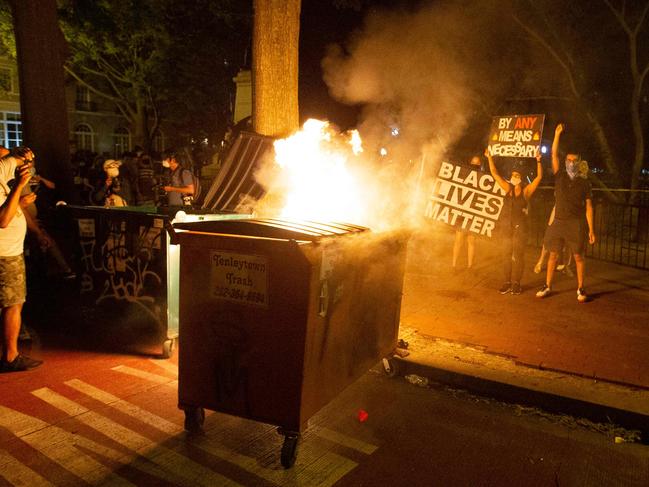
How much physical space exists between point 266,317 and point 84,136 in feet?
149

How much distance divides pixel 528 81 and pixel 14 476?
51.9 ft

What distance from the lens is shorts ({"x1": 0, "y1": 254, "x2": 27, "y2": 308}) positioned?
471cm

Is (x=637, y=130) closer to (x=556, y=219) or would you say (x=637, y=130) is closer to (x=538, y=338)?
(x=556, y=219)

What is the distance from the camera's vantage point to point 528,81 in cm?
1571

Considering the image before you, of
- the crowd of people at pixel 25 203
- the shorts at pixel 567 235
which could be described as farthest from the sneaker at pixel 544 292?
the crowd of people at pixel 25 203

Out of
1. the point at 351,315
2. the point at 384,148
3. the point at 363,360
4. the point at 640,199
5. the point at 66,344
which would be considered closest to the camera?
the point at 351,315

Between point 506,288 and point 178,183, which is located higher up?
point 178,183

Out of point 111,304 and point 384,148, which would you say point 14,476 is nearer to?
point 111,304

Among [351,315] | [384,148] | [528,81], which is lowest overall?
[351,315]

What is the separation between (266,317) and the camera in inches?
132

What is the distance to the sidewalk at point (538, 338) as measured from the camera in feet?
14.8

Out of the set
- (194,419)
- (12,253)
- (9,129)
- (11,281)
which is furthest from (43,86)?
(9,129)

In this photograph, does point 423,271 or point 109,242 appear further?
point 423,271

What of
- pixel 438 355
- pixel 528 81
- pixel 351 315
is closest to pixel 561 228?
pixel 438 355
